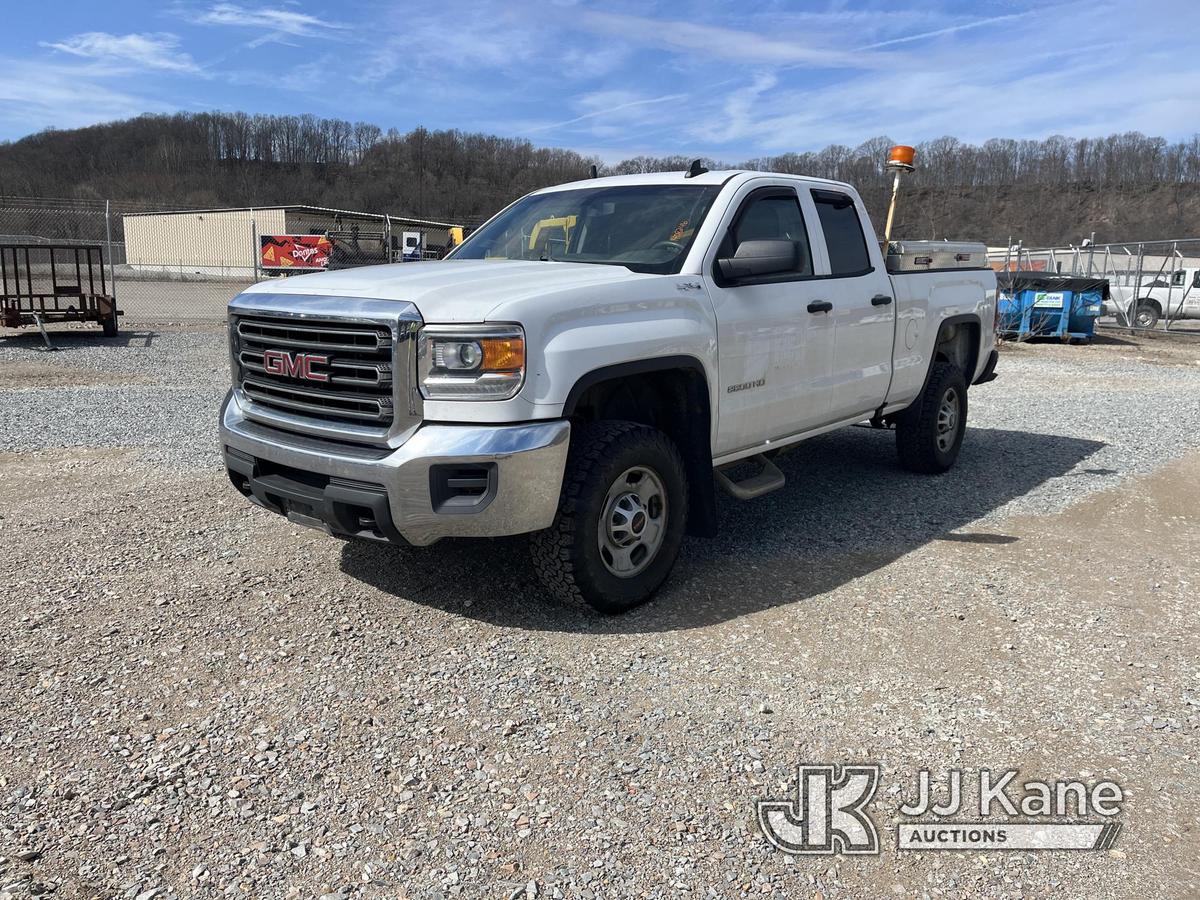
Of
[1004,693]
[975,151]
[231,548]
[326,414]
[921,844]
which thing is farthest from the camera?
[975,151]

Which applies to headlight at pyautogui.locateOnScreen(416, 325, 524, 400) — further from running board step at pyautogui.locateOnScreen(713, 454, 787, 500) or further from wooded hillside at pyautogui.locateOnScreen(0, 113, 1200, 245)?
wooded hillside at pyautogui.locateOnScreen(0, 113, 1200, 245)

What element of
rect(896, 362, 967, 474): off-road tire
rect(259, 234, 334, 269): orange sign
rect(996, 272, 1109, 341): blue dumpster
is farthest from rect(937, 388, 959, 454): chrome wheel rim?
rect(259, 234, 334, 269): orange sign

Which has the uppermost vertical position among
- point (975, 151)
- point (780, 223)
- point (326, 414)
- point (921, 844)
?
point (975, 151)

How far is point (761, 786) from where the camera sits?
9.87ft

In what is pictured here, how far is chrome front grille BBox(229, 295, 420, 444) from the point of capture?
3.71m

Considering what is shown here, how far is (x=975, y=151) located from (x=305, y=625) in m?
125

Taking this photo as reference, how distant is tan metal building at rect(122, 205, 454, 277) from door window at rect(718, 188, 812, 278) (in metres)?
44.5

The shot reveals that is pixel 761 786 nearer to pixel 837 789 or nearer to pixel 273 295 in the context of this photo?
pixel 837 789

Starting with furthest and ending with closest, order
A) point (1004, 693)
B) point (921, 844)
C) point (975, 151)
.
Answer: point (975, 151) → point (1004, 693) → point (921, 844)

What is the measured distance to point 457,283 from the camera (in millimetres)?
3967

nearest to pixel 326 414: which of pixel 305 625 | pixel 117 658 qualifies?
pixel 305 625

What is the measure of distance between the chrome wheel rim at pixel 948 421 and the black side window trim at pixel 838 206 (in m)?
1.65

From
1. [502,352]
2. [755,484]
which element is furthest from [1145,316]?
[502,352]

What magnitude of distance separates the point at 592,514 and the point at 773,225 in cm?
221
